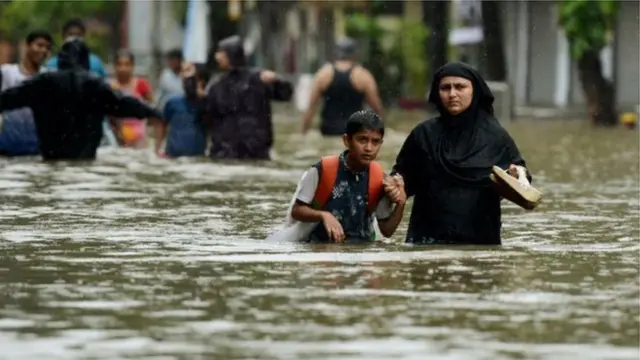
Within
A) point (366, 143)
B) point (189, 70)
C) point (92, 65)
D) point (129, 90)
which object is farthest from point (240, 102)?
point (366, 143)

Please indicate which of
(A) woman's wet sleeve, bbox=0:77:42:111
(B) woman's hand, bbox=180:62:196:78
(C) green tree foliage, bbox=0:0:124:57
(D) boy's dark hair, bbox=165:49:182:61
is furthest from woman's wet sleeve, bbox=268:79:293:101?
(C) green tree foliage, bbox=0:0:124:57

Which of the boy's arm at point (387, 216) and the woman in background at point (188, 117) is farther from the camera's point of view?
the woman in background at point (188, 117)

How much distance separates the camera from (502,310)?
1018 centimetres

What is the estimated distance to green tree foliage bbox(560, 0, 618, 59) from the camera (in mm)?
40000

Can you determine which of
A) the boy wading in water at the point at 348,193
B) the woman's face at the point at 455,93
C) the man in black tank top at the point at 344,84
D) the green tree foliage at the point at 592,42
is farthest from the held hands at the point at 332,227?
the green tree foliage at the point at 592,42

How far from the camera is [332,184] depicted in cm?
1323

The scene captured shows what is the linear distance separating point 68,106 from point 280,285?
37.4 feet

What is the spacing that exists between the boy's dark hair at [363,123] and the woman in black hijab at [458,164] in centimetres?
31

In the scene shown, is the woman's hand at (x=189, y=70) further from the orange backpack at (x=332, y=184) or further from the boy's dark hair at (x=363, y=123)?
the boy's dark hair at (x=363, y=123)

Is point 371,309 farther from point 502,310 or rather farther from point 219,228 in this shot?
point 219,228

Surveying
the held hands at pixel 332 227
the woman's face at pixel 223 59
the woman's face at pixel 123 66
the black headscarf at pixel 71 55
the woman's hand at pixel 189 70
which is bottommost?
the held hands at pixel 332 227

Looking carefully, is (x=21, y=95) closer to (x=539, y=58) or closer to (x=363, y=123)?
(x=363, y=123)

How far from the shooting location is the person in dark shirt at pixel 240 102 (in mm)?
23781

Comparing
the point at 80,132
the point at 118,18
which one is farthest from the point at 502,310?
the point at 118,18
